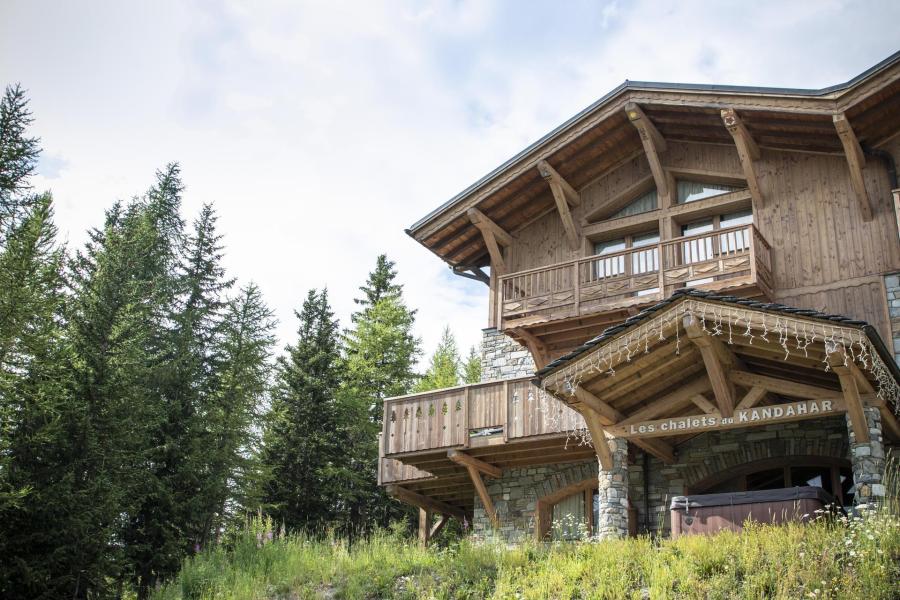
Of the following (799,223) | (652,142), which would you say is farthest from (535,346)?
(799,223)

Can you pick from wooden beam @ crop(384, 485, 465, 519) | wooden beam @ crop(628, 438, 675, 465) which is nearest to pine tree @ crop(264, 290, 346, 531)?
wooden beam @ crop(384, 485, 465, 519)

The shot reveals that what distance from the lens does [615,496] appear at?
1341 cm

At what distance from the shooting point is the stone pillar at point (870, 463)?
11430 millimetres

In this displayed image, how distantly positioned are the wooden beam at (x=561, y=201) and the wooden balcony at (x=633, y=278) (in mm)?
838

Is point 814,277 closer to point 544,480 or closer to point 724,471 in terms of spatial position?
A: point 724,471

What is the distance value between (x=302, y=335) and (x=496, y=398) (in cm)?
1198

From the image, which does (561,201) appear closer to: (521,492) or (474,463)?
(474,463)

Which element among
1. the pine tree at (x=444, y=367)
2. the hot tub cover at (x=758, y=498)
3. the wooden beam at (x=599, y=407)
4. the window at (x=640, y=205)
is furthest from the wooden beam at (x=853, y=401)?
the pine tree at (x=444, y=367)

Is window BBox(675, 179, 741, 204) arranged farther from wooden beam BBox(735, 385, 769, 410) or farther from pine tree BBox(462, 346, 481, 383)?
pine tree BBox(462, 346, 481, 383)

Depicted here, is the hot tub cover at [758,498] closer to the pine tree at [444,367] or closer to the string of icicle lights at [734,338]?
the string of icicle lights at [734,338]

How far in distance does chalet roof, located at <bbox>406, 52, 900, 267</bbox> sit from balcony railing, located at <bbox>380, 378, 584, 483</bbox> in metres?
4.53

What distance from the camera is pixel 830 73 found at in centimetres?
2225

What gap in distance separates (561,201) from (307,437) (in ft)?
34.1

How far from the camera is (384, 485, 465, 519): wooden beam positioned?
19.1 meters
